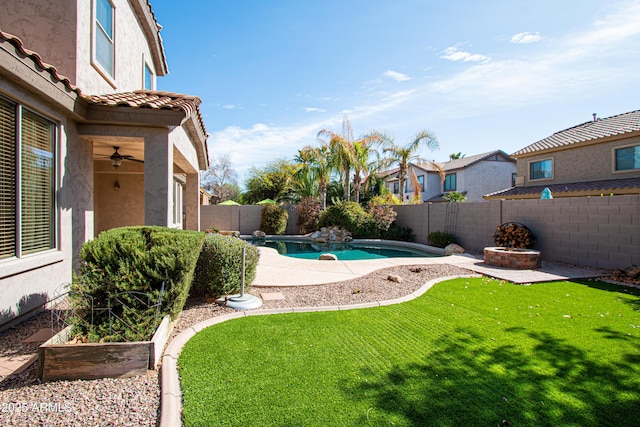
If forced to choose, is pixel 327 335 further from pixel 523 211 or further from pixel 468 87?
pixel 468 87

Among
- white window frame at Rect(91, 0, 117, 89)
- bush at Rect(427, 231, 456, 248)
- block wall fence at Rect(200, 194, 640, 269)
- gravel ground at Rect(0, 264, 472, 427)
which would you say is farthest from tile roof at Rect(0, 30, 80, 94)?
bush at Rect(427, 231, 456, 248)

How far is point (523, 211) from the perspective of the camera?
1172cm

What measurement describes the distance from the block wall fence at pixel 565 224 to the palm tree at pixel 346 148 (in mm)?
5499

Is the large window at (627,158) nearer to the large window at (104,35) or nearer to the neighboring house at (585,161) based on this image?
the neighboring house at (585,161)

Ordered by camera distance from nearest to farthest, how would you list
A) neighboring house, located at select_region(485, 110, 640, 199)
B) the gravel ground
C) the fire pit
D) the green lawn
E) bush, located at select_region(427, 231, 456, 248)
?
the gravel ground → the green lawn → the fire pit → bush, located at select_region(427, 231, 456, 248) → neighboring house, located at select_region(485, 110, 640, 199)

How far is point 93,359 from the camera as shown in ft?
10.6

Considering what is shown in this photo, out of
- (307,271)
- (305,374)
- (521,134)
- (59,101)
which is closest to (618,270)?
(307,271)

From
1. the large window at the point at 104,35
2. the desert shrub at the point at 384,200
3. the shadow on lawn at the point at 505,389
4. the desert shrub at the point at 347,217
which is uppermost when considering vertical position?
the large window at the point at 104,35

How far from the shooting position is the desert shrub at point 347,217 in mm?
18656

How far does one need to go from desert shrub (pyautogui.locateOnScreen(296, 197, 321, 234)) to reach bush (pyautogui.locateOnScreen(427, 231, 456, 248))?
26.1 feet

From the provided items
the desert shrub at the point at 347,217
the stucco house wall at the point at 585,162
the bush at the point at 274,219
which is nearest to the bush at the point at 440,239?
the desert shrub at the point at 347,217

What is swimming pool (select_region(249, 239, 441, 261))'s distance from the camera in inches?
575

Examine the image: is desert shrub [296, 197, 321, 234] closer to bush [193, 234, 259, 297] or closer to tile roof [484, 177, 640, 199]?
tile roof [484, 177, 640, 199]

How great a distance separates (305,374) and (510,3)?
11.1 metres
